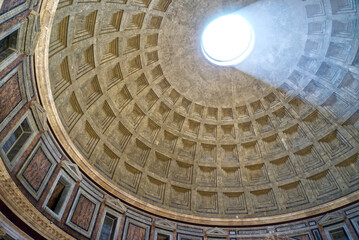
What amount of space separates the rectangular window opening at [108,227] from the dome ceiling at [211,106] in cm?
209

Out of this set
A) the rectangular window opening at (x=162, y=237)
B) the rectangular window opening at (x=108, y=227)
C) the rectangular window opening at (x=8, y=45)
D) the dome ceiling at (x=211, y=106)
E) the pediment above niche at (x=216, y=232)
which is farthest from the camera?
the pediment above niche at (x=216, y=232)

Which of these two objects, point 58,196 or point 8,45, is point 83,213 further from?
point 8,45

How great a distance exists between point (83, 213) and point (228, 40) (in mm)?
18544

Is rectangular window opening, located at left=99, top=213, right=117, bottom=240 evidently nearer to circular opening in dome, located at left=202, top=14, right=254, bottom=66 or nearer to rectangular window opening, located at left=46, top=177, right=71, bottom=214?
rectangular window opening, located at left=46, top=177, right=71, bottom=214

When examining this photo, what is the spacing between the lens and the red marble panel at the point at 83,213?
12.8m

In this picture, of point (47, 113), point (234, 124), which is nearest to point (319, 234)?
point (234, 124)

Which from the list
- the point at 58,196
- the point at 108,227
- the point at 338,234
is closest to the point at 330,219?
the point at 338,234

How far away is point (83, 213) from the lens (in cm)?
1329

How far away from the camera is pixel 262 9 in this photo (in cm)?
1852

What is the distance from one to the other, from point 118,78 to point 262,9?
10.9m

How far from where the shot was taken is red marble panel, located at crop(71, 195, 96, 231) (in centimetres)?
Result: 1282

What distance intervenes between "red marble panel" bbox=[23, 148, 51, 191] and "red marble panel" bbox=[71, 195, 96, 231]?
97.6 inches

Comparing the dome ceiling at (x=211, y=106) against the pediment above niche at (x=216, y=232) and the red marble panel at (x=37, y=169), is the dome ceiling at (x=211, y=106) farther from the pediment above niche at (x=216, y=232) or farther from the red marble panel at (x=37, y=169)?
the red marble panel at (x=37, y=169)

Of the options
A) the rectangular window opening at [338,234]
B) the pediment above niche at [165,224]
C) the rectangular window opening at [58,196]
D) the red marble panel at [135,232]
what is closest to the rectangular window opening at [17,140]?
the rectangular window opening at [58,196]
